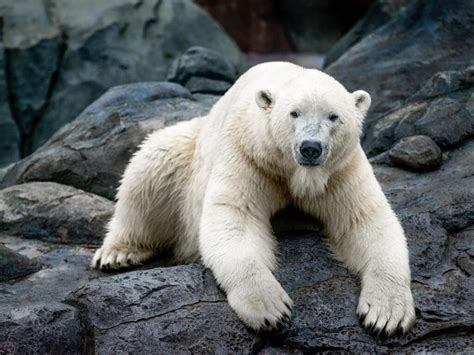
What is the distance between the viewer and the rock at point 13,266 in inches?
184

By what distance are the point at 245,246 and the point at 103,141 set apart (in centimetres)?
347

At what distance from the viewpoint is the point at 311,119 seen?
402cm

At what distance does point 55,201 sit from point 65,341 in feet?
9.00

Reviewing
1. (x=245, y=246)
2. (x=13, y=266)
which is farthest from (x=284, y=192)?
(x=13, y=266)

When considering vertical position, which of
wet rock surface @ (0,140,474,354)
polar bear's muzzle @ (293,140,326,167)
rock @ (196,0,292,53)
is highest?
polar bear's muzzle @ (293,140,326,167)

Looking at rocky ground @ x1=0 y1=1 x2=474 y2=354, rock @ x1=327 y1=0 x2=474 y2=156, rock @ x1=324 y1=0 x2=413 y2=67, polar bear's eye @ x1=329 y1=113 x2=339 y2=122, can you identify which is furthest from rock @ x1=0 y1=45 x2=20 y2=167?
polar bear's eye @ x1=329 y1=113 x2=339 y2=122

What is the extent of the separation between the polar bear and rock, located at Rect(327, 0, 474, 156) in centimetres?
314

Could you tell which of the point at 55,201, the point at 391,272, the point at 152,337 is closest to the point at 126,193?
the point at 55,201

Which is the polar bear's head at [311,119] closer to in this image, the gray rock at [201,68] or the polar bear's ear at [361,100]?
the polar bear's ear at [361,100]

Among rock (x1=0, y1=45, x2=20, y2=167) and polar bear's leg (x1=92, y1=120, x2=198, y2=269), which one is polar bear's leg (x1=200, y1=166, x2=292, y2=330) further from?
rock (x1=0, y1=45, x2=20, y2=167)

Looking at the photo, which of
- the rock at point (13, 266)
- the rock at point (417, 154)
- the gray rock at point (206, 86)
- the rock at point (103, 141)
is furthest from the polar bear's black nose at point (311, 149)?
the gray rock at point (206, 86)

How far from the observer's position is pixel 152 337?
372cm

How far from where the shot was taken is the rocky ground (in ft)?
12.3

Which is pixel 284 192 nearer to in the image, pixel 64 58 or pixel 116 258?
pixel 116 258
